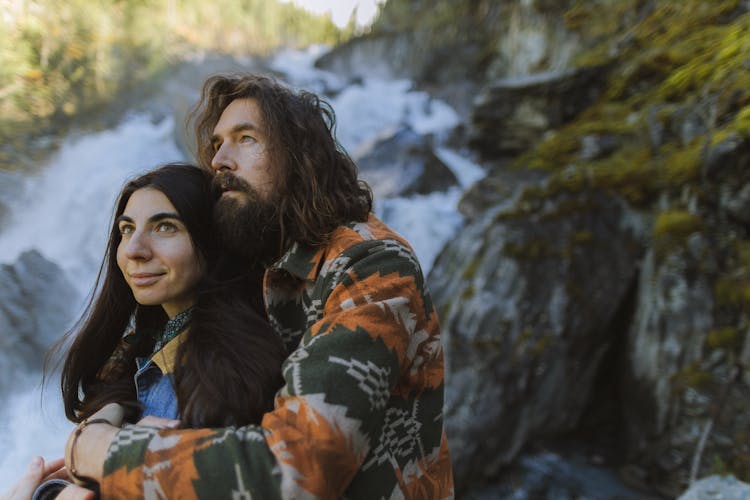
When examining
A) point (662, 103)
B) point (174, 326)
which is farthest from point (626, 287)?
point (174, 326)

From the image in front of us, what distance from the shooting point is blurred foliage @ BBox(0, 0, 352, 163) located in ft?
18.1

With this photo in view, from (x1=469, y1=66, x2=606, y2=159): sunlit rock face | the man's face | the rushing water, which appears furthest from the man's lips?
(x1=469, y1=66, x2=606, y2=159): sunlit rock face

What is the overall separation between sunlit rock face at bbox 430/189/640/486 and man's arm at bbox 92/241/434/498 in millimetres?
3499

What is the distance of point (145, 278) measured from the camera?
152cm

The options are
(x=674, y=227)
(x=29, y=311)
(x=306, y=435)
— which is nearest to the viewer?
(x=306, y=435)

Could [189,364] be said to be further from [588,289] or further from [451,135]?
[451,135]

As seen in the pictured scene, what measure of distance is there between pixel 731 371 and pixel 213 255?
4.17 metres

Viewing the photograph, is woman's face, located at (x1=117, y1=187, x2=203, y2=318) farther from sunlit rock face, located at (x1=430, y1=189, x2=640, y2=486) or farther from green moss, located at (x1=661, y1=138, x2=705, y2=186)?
green moss, located at (x1=661, y1=138, x2=705, y2=186)

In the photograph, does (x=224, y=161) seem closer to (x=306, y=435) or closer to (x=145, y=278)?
(x=145, y=278)

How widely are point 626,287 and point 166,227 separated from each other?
4584 millimetres

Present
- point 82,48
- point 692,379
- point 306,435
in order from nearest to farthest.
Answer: point 306,435, point 692,379, point 82,48

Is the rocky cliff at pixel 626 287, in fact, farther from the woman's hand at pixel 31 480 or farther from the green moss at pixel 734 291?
the woman's hand at pixel 31 480

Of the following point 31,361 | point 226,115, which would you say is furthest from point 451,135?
point 226,115

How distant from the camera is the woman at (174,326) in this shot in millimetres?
1285
